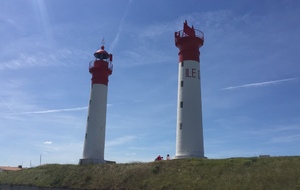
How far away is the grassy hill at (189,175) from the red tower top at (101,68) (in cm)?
1100

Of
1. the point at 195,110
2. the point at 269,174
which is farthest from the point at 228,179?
A: the point at 195,110

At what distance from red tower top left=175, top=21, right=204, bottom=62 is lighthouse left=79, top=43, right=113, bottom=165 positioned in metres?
11.3

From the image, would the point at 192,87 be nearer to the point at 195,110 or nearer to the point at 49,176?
the point at 195,110

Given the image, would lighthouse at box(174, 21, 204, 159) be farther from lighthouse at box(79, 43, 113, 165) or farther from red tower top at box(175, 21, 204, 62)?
lighthouse at box(79, 43, 113, 165)

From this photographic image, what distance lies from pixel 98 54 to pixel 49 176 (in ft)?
49.3

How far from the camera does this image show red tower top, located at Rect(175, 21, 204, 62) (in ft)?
93.8

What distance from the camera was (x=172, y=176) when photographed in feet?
69.3

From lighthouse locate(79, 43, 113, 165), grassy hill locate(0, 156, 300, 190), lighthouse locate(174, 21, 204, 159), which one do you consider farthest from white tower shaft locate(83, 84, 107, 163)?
lighthouse locate(174, 21, 204, 159)

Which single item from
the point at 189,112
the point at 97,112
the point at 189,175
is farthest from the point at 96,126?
the point at 189,175

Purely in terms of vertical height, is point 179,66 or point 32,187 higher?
point 179,66

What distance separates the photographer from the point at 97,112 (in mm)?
35750

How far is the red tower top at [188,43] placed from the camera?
28.6m

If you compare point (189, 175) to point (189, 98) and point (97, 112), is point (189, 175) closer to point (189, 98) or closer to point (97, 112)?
point (189, 98)

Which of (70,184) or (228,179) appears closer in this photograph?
(228,179)
